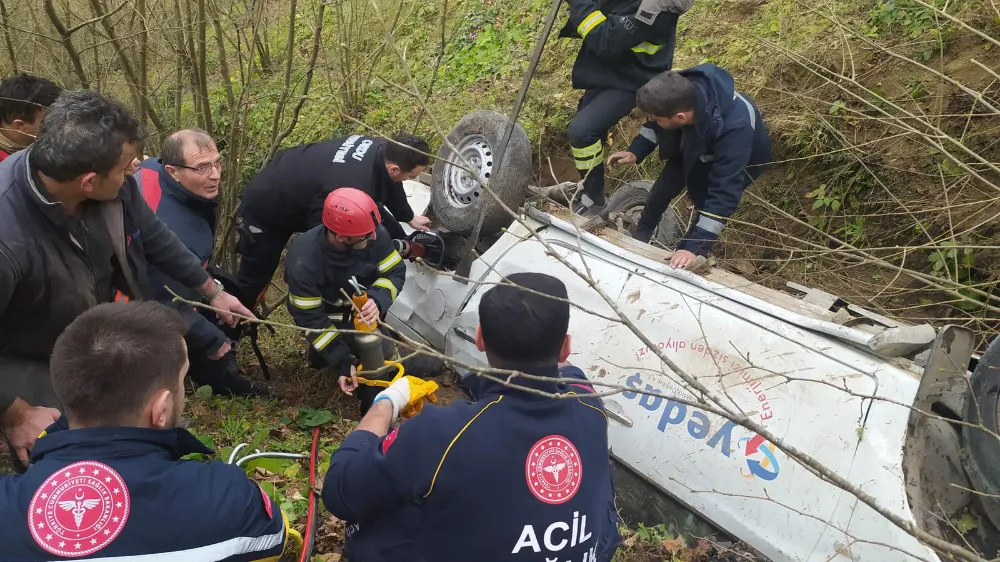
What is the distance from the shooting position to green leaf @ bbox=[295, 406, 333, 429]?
144 inches

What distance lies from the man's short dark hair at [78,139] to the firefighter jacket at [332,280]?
121 cm

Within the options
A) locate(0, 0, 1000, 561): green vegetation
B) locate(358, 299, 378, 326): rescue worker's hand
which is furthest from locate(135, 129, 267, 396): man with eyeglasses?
locate(358, 299, 378, 326): rescue worker's hand

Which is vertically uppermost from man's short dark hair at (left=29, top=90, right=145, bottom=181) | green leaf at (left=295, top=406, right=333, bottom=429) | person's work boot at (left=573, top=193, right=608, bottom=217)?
man's short dark hair at (left=29, top=90, right=145, bottom=181)

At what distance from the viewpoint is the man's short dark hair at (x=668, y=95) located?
11.7 feet

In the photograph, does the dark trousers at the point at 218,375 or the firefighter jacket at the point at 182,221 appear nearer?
the firefighter jacket at the point at 182,221

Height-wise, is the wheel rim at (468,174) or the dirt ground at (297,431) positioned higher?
the wheel rim at (468,174)

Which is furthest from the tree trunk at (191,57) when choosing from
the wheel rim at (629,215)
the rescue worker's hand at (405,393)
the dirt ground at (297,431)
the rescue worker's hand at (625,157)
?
the rescue worker's hand at (405,393)

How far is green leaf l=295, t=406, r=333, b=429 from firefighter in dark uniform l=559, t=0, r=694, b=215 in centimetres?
204

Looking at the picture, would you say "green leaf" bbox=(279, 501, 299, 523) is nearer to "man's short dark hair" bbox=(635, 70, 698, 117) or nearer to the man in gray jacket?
the man in gray jacket

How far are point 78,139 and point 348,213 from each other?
1.27 metres

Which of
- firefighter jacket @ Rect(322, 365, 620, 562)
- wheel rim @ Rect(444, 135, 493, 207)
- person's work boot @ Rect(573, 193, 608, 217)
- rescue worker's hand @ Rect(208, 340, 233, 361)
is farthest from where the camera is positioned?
person's work boot @ Rect(573, 193, 608, 217)

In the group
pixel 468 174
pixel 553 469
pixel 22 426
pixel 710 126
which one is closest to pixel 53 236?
pixel 22 426

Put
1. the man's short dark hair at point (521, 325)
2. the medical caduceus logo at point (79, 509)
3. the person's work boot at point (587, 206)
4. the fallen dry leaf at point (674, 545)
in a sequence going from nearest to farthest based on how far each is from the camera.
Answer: the medical caduceus logo at point (79, 509), the man's short dark hair at point (521, 325), the fallen dry leaf at point (674, 545), the person's work boot at point (587, 206)

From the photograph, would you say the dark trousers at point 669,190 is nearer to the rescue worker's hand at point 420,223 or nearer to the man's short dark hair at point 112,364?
the rescue worker's hand at point 420,223
